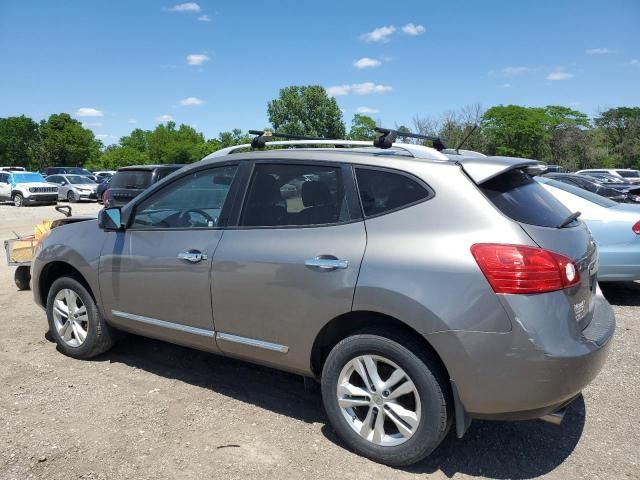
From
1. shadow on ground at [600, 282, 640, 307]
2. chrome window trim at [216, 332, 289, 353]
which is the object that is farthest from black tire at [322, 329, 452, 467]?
shadow on ground at [600, 282, 640, 307]

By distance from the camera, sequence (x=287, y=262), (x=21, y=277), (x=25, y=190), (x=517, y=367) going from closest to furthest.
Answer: (x=517, y=367)
(x=287, y=262)
(x=21, y=277)
(x=25, y=190)

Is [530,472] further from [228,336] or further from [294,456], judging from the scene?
[228,336]

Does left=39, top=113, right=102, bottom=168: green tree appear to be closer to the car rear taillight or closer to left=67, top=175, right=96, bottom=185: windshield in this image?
left=67, top=175, right=96, bottom=185: windshield

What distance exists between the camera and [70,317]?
435cm

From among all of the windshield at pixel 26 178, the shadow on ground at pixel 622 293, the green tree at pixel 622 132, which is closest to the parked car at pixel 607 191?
the shadow on ground at pixel 622 293

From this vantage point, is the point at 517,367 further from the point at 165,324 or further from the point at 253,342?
the point at 165,324

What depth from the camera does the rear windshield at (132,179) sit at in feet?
33.6

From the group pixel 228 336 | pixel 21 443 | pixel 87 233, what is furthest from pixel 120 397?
pixel 87 233

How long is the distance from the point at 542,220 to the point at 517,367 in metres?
0.83

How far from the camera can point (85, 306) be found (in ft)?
13.9

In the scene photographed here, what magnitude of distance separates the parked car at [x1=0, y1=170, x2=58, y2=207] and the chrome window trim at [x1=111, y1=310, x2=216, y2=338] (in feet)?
79.6

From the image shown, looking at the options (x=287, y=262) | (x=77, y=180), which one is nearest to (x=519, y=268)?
(x=287, y=262)

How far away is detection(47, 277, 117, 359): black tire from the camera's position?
13.7 ft

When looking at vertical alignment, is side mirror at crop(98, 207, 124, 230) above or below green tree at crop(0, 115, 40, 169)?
below
